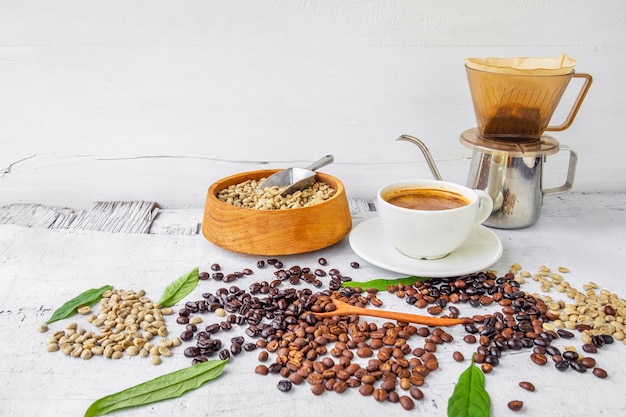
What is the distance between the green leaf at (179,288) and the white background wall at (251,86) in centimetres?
46

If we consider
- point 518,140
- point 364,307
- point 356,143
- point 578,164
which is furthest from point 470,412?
point 578,164

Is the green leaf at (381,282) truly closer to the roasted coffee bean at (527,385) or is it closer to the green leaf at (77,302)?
the roasted coffee bean at (527,385)

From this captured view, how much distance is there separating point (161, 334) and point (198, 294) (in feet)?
0.50

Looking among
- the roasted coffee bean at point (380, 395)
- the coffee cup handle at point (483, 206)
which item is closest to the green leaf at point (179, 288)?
the roasted coffee bean at point (380, 395)

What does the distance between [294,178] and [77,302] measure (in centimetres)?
55

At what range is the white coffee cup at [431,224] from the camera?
116 centimetres

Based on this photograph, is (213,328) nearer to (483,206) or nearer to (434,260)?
(434,260)

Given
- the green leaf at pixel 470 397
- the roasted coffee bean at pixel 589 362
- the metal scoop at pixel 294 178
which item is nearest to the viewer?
the green leaf at pixel 470 397

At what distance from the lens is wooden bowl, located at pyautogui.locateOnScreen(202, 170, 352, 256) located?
1237 millimetres

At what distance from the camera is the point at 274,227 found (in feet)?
4.07

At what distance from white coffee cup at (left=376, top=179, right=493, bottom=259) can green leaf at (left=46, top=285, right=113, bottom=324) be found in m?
0.54

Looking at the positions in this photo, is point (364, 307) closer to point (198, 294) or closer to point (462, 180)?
point (198, 294)

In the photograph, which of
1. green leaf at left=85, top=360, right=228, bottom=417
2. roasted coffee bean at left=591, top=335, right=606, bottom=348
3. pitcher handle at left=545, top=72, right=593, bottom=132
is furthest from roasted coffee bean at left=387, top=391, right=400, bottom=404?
pitcher handle at left=545, top=72, right=593, bottom=132

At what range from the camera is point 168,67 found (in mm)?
1479
